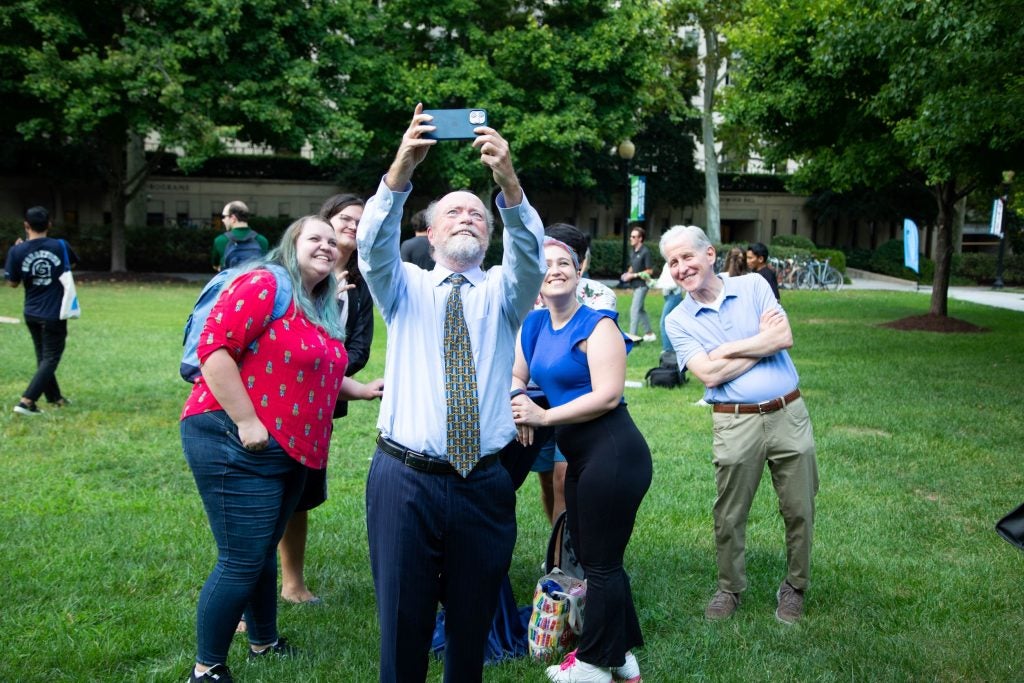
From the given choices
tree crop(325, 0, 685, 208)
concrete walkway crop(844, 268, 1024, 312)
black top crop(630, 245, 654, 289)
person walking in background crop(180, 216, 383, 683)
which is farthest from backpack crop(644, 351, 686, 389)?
tree crop(325, 0, 685, 208)

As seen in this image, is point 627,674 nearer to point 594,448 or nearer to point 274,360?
point 594,448

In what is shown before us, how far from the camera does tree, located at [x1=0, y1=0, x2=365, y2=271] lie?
82.3ft

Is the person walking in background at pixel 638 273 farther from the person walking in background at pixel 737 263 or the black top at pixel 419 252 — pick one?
the black top at pixel 419 252

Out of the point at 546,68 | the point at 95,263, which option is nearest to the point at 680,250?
the point at 546,68

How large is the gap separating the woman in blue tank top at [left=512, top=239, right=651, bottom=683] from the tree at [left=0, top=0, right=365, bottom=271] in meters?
23.6

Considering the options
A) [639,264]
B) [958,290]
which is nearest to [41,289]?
[639,264]

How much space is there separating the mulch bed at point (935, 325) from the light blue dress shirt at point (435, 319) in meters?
17.7

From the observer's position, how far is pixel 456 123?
2.96m

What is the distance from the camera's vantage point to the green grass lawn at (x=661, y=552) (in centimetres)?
439

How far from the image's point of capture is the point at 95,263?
33188 millimetres

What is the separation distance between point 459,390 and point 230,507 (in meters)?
1.22

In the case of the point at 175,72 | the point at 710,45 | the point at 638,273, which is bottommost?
the point at 638,273

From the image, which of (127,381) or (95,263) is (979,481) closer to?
(127,381)

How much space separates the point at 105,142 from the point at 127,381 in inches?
850
